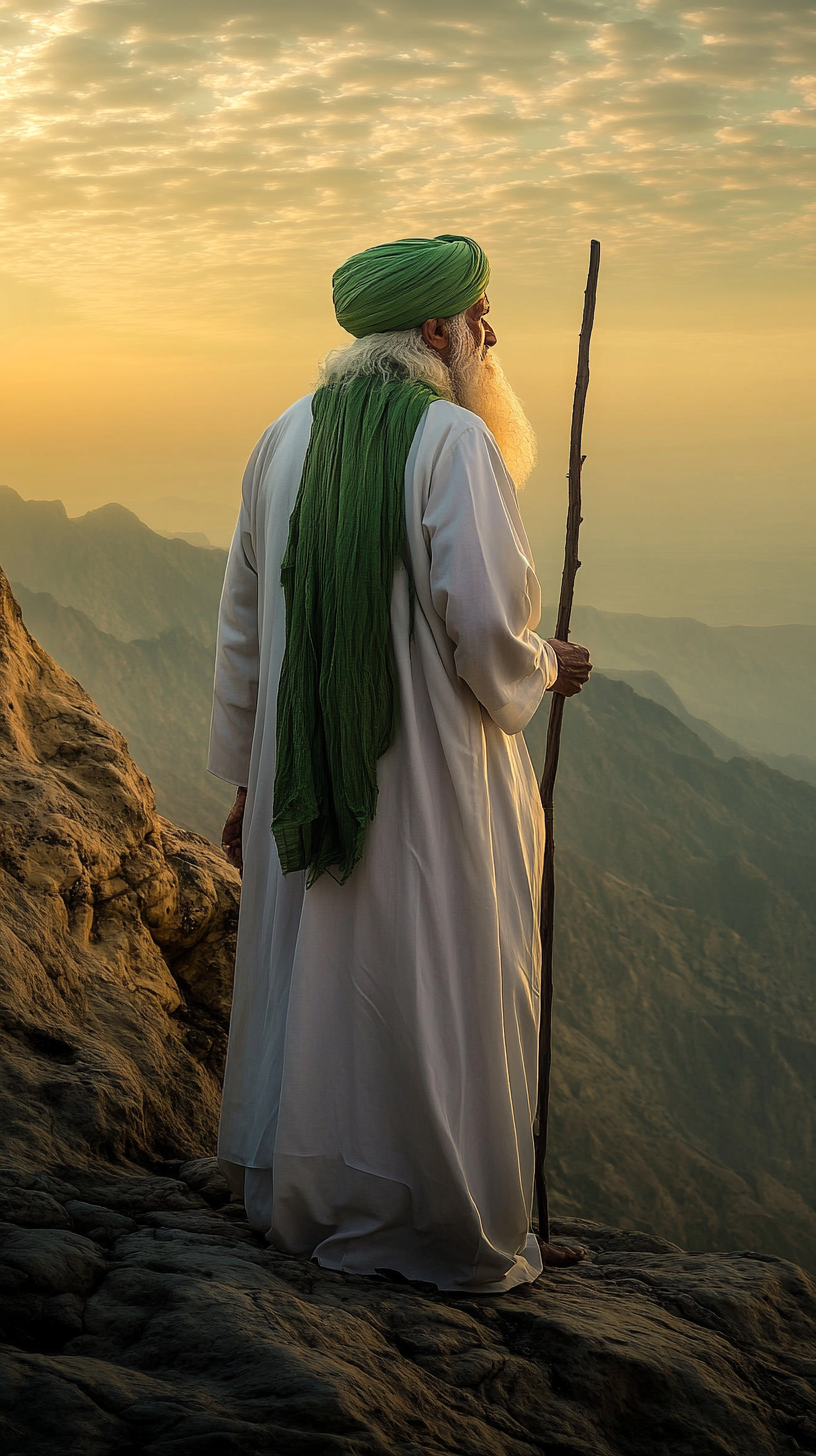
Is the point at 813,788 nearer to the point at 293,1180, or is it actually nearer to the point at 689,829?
the point at 689,829

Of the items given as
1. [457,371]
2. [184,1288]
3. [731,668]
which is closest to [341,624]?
[457,371]

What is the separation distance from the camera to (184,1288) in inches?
63.9

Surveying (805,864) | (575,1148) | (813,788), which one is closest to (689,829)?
(805,864)

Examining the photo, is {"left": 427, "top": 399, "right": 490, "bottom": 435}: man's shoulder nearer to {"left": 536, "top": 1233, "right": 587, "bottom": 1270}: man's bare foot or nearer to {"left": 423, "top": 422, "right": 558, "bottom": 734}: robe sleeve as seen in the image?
{"left": 423, "top": 422, "right": 558, "bottom": 734}: robe sleeve

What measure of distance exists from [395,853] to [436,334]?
45.1 inches

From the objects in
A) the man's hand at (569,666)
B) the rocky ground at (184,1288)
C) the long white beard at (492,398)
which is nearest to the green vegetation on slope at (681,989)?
the rocky ground at (184,1288)

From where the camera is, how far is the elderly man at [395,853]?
210cm

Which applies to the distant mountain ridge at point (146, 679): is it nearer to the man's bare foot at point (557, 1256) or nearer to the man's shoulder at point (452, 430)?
the man's bare foot at point (557, 1256)

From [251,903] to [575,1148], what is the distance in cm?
3023

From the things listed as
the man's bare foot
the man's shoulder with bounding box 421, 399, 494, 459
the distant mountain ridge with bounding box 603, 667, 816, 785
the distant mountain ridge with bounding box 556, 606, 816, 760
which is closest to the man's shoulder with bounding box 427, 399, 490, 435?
the man's shoulder with bounding box 421, 399, 494, 459

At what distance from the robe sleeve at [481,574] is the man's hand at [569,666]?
9.2 inches

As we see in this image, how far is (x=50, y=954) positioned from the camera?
265cm

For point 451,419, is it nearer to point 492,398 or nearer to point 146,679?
point 492,398

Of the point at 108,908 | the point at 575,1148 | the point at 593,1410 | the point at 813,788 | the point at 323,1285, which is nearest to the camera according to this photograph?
the point at 593,1410
